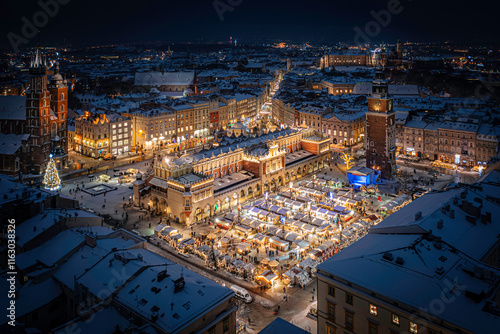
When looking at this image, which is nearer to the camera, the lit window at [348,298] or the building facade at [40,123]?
the lit window at [348,298]

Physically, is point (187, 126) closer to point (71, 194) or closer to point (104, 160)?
point (104, 160)

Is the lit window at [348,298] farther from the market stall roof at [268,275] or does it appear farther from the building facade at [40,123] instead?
the building facade at [40,123]

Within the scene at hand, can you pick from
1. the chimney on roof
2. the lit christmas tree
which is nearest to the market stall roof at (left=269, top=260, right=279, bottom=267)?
the chimney on roof

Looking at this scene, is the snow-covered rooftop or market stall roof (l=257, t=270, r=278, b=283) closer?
the snow-covered rooftop

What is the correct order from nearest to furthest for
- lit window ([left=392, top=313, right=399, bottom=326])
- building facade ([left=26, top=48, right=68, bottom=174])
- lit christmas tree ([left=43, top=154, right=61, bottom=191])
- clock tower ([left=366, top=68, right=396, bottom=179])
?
lit window ([left=392, top=313, right=399, bottom=326]), lit christmas tree ([left=43, top=154, right=61, bottom=191]), clock tower ([left=366, top=68, right=396, bottom=179]), building facade ([left=26, top=48, right=68, bottom=174])

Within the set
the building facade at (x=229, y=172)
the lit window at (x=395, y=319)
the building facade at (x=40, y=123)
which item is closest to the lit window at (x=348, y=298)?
the lit window at (x=395, y=319)

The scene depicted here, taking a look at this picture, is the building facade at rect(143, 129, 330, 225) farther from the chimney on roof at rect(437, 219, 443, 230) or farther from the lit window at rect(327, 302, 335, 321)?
the chimney on roof at rect(437, 219, 443, 230)

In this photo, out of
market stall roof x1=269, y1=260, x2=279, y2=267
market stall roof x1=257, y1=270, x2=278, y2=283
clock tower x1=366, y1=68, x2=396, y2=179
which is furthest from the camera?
clock tower x1=366, y1=68, x2=396, y2=179

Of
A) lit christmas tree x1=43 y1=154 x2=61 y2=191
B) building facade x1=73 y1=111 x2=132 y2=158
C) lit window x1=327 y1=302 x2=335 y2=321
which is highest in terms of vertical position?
building facade x1=73 y1=111 x2=132 y2=158

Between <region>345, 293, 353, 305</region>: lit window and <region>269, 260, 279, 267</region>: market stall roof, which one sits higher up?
<region>345, 293, 353, 305</region>: lit window
